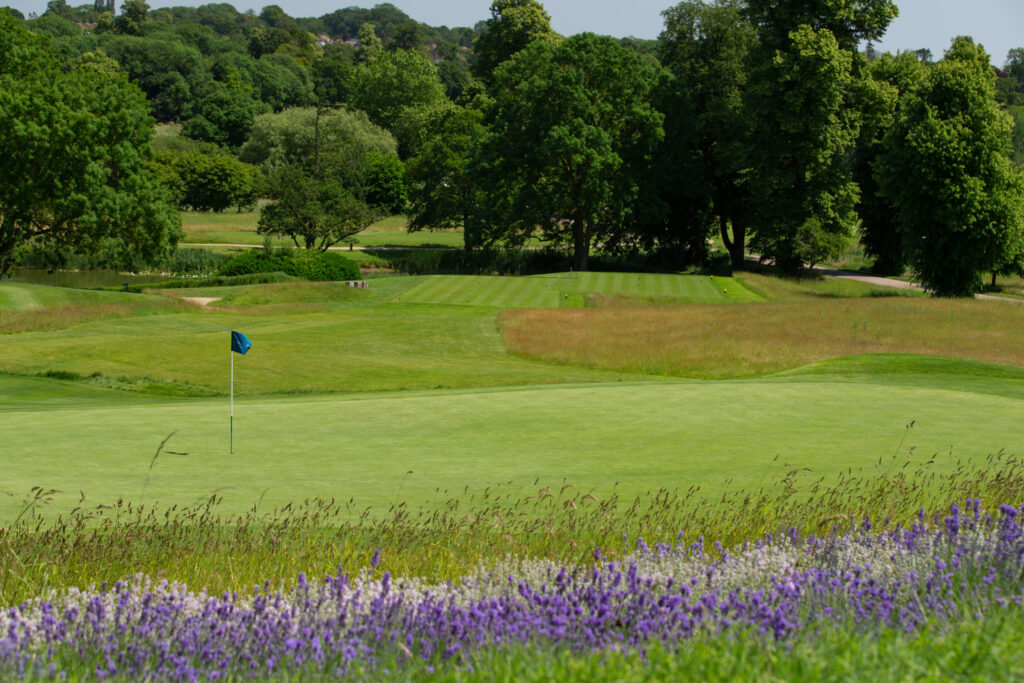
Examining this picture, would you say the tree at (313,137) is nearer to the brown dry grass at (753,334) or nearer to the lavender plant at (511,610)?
the brown dry grass at (753,334)

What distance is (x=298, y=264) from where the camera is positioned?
5909 centimetres

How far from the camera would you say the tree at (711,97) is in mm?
66625

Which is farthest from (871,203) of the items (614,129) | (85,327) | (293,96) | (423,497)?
(293,96)

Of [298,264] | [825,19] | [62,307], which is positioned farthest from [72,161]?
[825,19]

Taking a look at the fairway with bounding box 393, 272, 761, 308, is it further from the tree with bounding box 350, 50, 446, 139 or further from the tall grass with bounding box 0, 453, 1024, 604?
the tree with bounding box 350, 50, 446, 139

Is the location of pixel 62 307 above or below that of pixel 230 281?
below

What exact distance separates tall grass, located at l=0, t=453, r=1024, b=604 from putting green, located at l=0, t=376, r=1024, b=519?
1.58 feet

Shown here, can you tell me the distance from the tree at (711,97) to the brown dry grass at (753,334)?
25000mm

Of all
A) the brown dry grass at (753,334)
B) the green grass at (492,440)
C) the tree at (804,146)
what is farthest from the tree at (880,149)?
the green grass at (492,440)

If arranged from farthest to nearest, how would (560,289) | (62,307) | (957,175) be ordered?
1. (560,289)
2. (957,175)
3. (62,307)

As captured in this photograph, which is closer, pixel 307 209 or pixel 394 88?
pixel 307 209

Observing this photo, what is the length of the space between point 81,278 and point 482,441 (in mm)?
54935

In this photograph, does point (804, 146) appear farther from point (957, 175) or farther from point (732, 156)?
point (957, 175)

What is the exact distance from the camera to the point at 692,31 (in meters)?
72.1
